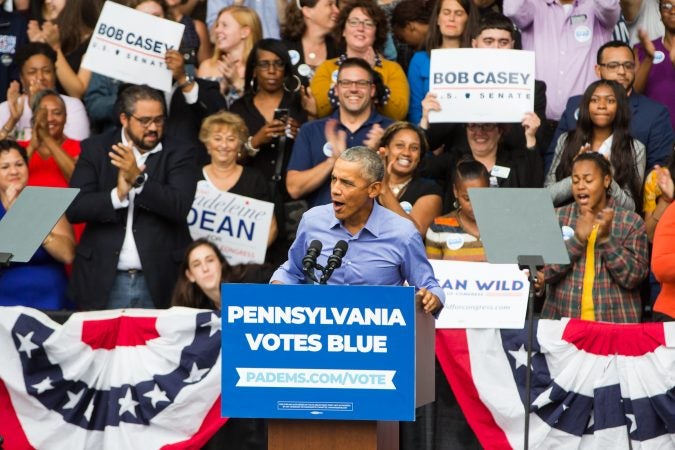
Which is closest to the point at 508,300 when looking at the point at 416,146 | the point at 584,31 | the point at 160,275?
the point at 416,146

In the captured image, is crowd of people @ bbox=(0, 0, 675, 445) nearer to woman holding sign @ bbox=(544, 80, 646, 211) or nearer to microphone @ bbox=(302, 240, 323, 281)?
woman holding sign @ bbox=(544, 80, 646, 211)

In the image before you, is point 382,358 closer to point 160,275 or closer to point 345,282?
point 345,282

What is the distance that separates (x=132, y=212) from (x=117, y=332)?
120cm

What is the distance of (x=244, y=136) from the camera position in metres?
10.1

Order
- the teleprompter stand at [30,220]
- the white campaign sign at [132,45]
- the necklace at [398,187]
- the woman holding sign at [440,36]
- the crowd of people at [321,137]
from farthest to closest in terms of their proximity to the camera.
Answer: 1. the woman holding sign at [440,36]
2. the white campaign sign at [132,45]
3. the necklace at [398,187]
4. the crowd of people at [321,137]
5. the teleprompter stand at [30,220]

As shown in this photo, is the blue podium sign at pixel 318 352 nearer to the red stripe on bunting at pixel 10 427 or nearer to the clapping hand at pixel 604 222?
the red stripe on bunting at pixel 10 427

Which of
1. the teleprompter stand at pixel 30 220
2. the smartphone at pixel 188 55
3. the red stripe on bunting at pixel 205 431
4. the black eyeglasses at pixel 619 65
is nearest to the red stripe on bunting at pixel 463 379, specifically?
the red stripe on bunting at pixel 205 431

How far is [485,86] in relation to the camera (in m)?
9.96

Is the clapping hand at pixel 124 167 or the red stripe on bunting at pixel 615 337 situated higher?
the clapping hand at pixel 124 167

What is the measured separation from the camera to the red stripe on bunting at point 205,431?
27.2 ft

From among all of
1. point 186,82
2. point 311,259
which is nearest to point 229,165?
point 186,82

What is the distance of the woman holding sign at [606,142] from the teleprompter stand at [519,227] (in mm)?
2102

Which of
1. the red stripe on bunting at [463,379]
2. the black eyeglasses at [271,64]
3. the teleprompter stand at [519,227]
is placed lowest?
the red stripe on bunting at [463,379]

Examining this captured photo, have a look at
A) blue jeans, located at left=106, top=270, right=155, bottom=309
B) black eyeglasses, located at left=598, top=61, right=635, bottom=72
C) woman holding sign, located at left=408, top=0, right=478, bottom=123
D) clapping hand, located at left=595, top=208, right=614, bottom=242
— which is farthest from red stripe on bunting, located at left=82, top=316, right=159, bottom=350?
black eyeglasses, located at left=598, top=61, right=635, bottom=72
